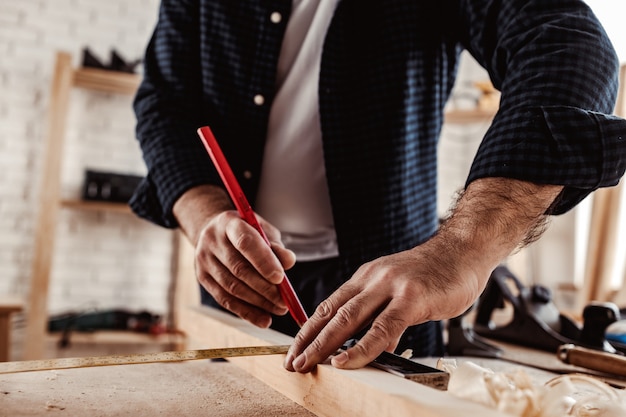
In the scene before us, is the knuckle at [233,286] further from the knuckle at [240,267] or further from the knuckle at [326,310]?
the knuckle at [326,310]

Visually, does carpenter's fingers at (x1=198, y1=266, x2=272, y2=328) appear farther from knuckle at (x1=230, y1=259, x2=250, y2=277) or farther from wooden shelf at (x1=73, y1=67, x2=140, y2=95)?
wooden shelf at (x1=73, y1=67, x2=140, y2=95)

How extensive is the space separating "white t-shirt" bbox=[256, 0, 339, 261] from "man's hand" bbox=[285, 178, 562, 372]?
469 mm

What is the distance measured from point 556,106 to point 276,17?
62cm

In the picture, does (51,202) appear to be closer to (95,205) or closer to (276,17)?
(95,205)

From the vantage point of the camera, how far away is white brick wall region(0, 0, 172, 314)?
3.62 meters

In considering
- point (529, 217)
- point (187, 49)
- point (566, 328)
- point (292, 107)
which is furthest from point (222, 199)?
point (566, 328)

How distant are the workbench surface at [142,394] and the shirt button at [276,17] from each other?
2.28 ft

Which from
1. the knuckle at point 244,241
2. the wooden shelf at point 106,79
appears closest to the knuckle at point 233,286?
the knuckle at point 244,241

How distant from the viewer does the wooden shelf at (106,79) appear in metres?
3.50

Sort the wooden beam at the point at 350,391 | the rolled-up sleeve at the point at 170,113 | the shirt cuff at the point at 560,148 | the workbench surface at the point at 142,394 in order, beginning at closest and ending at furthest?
the wooden beam at the point at 350,391, the workbench surface at the point at 142,394, the shirt cuff at the point at 560,148, the rolled-up sleeve at the point at 170,113

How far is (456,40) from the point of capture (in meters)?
1.22

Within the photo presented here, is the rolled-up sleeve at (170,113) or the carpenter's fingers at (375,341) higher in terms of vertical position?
the rolled-up sleeve at (170,113)

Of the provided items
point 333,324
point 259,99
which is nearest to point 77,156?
point 259,99

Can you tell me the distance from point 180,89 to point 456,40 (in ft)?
1.91
